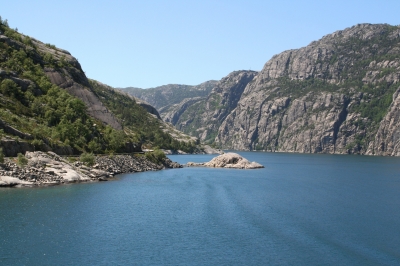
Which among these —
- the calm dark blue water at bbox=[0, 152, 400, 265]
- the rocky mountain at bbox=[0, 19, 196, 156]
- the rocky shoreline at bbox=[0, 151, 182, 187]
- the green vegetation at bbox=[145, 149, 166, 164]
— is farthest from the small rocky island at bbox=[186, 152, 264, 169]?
the calm dark blue water at bbox=[0, 152, 400, 265]

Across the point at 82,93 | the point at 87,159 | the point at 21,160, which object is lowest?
the point at 21,160

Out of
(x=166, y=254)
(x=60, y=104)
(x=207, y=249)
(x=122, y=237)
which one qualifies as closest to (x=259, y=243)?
(x=207, y=249)

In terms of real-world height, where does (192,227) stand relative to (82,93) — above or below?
below

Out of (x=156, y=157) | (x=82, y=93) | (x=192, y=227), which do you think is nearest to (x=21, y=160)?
(x=192, y=227)

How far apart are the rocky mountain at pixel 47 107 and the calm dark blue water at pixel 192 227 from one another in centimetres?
2234

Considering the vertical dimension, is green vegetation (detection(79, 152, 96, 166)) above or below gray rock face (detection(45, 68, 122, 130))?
below

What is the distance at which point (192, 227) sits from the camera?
5653 cm

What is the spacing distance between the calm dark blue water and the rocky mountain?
22.3m

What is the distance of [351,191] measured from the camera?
97.3 metres

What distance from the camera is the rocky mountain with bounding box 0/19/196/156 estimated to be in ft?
325

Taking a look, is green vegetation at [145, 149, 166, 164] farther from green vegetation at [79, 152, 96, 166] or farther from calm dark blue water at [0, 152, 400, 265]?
calm dark blue water at [0, 152, 400, 265]

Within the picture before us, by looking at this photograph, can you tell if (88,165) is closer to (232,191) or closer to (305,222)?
(232,191)

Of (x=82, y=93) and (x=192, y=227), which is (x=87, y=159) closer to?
(x=82, y=93)

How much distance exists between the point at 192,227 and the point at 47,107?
3094 inches
